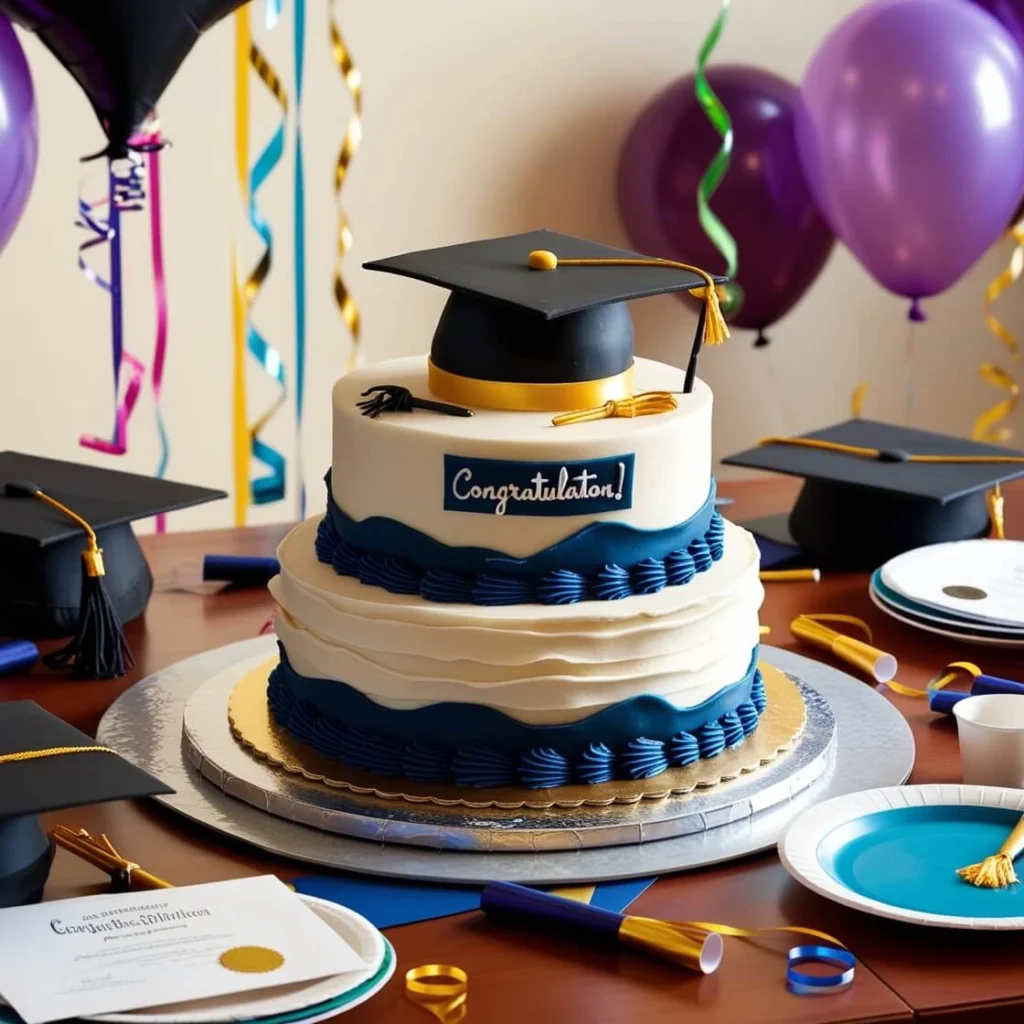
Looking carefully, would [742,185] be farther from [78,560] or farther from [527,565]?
[527,565]

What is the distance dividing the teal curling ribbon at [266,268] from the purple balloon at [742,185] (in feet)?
2.59

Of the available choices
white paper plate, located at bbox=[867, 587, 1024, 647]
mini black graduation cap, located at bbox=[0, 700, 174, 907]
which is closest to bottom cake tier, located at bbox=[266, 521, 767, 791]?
mini black graduation cap, located at bbox=[0, 700, 174, 907]

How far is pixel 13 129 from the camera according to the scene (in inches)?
97.0

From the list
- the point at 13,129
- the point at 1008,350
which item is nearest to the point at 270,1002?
the point at 13,129

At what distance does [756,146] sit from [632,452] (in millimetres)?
2215

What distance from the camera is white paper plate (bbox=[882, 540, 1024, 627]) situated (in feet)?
6.70

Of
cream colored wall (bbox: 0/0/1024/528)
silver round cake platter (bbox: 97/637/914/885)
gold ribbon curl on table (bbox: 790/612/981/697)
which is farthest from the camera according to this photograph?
cream colored wall (bbox: 0/0/1024/528)

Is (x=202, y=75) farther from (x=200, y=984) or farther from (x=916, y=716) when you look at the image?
(x=200, y=984)

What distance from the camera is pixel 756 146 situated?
362 centimetres

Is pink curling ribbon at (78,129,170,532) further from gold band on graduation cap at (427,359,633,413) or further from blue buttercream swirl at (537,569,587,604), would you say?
blue buttercream swirl at (537,569,587,604)

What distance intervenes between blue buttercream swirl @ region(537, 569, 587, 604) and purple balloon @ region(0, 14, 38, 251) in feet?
4.21

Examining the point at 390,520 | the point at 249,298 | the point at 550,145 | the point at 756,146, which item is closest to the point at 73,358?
the point at 249,298

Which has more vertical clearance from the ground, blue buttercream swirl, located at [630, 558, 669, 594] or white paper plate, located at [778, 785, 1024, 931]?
blue buttercream swirl, located at [630, 558, 669, 594]

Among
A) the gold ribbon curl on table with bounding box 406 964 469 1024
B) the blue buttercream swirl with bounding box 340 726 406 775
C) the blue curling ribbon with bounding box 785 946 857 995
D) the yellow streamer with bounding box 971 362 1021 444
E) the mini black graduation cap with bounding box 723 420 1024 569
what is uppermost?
the mini black graduation cap with bounding box 723 420 1024 569
